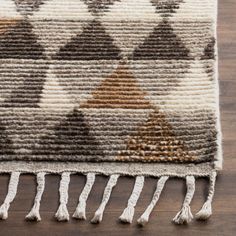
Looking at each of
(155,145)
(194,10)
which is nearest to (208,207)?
(155,145)

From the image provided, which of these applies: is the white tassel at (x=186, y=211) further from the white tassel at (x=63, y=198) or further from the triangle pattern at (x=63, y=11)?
the triangle pattern at (x=63, y=11)

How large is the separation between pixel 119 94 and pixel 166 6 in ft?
0.90

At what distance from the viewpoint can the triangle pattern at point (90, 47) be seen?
1115 mm

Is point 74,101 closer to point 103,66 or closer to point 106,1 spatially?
point 103,66

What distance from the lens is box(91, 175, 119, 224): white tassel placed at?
0.91 meters

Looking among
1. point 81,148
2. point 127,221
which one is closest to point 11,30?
point 81,148

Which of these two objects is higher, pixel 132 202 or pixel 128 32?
pixel 128 32

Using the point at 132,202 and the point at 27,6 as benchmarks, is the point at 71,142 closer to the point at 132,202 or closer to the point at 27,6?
the point at 132,202

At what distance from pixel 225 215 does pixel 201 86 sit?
280 mm

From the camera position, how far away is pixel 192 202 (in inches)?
36.7

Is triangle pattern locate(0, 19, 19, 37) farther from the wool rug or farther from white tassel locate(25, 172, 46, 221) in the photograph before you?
white tassel locate(25, 172, 46, 221)

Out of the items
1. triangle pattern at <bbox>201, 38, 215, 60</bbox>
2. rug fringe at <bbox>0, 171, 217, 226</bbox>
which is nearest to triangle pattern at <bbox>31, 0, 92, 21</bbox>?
triangle pattern at <bbox>201, 38, 215, 60</bbox>

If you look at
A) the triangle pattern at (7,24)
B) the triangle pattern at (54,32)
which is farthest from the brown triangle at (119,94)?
the triangle pattern at (7,24)

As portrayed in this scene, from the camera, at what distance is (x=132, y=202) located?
0.93m
